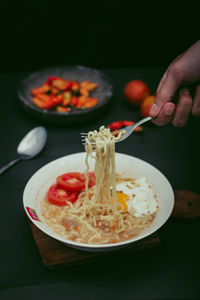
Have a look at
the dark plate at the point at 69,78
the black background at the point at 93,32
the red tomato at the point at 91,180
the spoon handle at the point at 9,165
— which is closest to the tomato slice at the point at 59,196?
the red tomato at the point at 91,180

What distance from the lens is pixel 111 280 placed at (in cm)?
209

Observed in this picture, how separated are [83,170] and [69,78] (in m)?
1.61

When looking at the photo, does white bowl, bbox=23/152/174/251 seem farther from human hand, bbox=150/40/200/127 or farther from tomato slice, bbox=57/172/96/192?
human hand, bbox=150/40/200/127

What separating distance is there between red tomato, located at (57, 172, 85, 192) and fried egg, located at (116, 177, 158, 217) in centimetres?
26

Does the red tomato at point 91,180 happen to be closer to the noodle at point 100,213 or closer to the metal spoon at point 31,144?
the noodle at point 100,213

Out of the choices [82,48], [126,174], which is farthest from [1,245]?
[82,48]

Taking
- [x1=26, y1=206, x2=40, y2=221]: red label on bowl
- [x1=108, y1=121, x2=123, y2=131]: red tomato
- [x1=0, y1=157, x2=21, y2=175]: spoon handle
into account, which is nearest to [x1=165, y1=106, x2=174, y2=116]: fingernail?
[x1=108, y1=121, x2=123, y2=131]: red tomato

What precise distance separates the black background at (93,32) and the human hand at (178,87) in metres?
2.37

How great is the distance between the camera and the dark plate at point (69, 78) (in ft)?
10.9

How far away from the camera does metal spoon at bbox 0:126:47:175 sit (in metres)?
3.03

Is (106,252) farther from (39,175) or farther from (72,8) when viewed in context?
(72,8)

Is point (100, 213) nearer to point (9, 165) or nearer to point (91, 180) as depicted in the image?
point (91, 180)

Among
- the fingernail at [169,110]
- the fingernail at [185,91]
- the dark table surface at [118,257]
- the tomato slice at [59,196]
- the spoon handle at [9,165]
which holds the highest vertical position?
the fingernail at [185,91]

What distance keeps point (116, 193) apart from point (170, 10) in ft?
9.97
